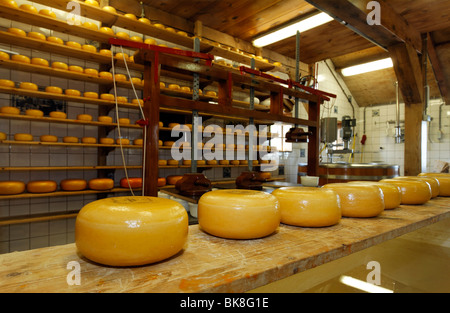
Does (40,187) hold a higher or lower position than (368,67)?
lower

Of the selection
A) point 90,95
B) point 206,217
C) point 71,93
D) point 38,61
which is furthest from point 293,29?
point 206,217

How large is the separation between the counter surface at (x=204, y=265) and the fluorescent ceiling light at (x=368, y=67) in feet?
20.5

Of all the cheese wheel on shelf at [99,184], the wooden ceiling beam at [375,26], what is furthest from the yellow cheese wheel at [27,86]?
the wooden ceiling beam at [375,26]

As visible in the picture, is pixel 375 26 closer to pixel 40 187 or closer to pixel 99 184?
pixel 99 184

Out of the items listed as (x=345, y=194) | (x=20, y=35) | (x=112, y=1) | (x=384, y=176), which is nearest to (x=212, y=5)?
(x=112, y=1)

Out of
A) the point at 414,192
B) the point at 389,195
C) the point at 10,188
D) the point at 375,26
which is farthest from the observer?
the point at 10,188

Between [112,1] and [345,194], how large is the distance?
4.24 metres

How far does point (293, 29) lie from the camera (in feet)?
14.3

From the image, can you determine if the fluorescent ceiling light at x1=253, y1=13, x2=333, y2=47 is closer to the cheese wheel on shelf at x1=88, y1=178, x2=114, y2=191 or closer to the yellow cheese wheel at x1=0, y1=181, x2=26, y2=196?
the cheese wheel on shelf at x1=88, y1=178, x2=114, y2=191

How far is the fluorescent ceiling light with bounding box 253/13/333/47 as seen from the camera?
397 centimetres

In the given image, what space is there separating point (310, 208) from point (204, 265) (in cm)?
43

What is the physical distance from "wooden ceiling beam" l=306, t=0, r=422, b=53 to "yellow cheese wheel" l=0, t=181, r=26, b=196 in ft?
11.3

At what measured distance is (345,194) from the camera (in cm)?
100

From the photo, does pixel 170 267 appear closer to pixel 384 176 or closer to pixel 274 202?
pixel 274 202
